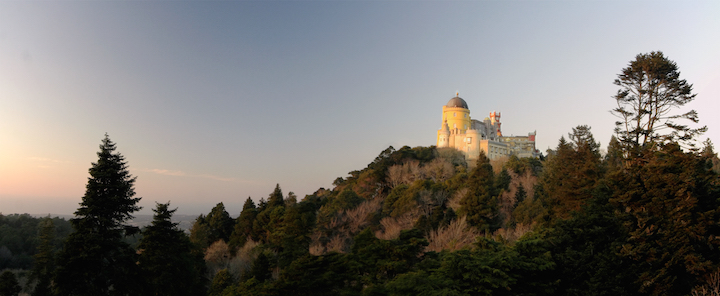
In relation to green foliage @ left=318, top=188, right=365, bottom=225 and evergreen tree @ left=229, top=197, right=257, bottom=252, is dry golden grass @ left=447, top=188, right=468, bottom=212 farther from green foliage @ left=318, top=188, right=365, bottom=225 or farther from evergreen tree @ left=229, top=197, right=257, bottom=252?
evergreen tree @ left=229, top=197, right=257, bottom=252

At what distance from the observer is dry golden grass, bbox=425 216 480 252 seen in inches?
891

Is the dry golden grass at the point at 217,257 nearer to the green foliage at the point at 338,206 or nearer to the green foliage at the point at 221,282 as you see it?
the green foliage at the point at 221,282

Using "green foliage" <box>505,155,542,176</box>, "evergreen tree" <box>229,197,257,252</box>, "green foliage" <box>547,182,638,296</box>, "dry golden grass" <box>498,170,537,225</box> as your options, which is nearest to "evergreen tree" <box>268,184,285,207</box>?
"evergreen tree" <box>229,197,257,252</box>

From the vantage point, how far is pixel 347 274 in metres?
14.5

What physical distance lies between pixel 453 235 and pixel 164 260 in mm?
14702

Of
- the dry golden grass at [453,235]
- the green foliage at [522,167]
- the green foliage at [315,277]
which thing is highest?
the green foliage at [522,167]

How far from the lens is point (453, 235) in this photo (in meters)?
23.5

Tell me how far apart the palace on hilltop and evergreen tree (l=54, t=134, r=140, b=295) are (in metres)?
42.3

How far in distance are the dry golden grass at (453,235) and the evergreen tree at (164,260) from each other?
12.0 metres

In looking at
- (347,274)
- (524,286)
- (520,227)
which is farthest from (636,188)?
(347,274)

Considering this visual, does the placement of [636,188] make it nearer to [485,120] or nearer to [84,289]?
[84,289]

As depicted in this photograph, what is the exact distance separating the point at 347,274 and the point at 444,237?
10.5 meters

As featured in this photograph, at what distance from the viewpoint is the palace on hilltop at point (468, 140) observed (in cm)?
5275

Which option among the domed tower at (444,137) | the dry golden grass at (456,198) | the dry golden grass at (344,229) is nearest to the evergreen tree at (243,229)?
the dry golden grass at (344,229)
